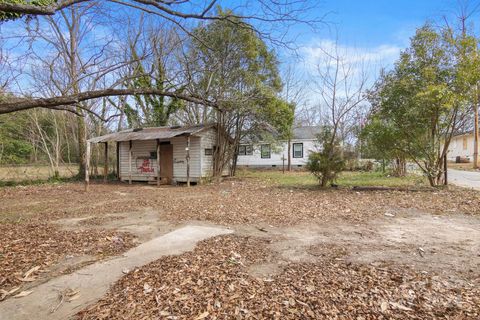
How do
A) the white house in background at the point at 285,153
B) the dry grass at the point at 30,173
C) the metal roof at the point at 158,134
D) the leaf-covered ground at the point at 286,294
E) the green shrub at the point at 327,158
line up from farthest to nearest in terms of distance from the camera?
the white house in background at the point at 285,153 < the dry grass at the point at 30,173 < the metal roof at the point at 158,134 < the green shrub at the point at 327,158 < the leaf-covered ground at the point at 286,294

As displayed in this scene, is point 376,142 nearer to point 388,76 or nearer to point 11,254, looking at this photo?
point 388,76

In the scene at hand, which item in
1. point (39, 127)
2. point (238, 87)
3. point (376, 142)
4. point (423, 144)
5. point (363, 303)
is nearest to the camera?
point (363, 303)

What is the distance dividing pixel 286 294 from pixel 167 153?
13.8 meters

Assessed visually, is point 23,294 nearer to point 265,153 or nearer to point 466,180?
point 466,180

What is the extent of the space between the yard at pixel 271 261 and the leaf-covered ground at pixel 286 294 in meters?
0.01

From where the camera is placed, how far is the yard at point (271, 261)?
8.58 ft

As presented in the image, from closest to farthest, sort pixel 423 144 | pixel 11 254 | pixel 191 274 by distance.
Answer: pixel 191 274
pixel 11 254
pixel 423 144

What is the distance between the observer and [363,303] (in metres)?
2.62

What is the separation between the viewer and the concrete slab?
2.64 m

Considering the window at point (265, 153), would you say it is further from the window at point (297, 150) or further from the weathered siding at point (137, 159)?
the weathered siding at point (137, 159)

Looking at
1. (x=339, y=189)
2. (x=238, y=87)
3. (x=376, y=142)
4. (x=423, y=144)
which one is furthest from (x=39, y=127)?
(x=423, y=144)

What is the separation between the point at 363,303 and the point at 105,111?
1874 cm

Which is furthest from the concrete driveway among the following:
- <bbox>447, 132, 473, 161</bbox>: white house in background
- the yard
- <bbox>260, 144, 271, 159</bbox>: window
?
<bbox>447, 132, 473, 161</bbox>: white house in background

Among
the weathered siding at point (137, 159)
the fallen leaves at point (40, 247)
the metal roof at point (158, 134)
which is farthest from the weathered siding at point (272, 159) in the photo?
the fallen leaves at point (40, 247)
